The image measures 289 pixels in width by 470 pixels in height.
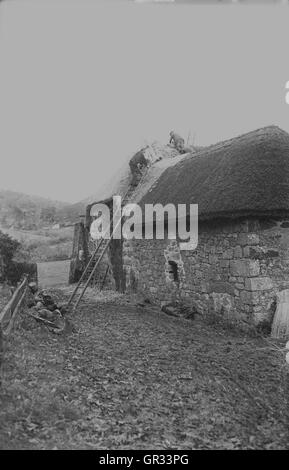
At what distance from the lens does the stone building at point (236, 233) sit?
26.6 feet

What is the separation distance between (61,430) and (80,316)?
565 cm

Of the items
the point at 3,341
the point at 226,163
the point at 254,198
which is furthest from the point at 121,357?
the point at 226,163

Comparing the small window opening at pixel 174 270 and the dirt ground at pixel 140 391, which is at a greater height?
the small window opening at pixel 174 270

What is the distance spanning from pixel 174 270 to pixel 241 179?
11.4 ft

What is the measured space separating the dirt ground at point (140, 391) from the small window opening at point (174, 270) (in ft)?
8.88

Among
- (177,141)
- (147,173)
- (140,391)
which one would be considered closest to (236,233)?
(140,391)

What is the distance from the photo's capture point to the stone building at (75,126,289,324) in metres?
8.11

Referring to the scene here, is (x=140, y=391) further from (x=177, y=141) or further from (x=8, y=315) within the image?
(x=177, y=141)

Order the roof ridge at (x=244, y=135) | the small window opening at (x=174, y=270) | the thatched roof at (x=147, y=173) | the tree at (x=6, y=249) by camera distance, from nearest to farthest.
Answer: the roof ridge at (x=244, y=135)
the small window opening at (x=174, y=270)
the tree at (x=6, y=249)
the thatched roof at (x=147, y=173)

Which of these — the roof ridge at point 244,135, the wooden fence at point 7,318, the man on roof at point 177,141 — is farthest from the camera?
the man on roof at point 177,141

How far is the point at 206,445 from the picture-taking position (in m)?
4.23

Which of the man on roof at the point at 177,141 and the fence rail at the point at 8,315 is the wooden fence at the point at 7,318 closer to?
the fence rail at the point at 8,315

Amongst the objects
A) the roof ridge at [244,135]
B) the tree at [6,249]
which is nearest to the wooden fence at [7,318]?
the tree at [6,249]
